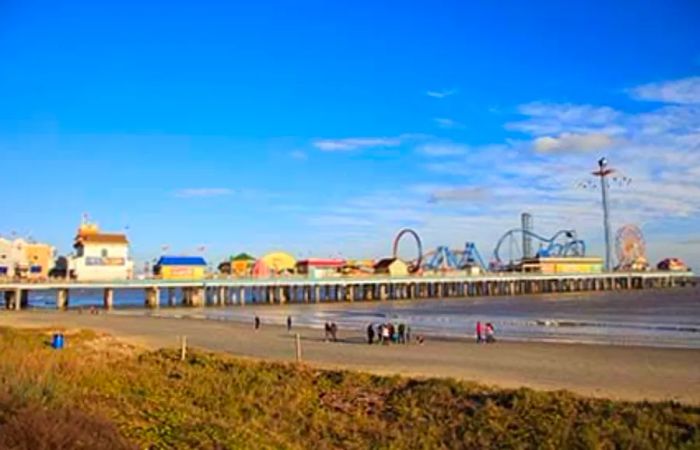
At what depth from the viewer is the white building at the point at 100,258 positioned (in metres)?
62.1

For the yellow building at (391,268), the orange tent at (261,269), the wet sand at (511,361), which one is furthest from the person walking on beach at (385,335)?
the yellow building at (391,268)

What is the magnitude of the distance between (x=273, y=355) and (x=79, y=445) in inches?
639

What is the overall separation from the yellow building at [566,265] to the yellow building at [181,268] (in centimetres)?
6088

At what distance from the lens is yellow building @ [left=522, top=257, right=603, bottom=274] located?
110m

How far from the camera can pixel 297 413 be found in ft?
34.5

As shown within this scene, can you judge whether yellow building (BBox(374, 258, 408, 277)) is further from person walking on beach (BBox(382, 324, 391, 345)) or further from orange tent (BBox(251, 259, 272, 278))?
person walking on beach (BBox(382, 324, 391, 345))

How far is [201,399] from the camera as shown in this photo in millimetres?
11023

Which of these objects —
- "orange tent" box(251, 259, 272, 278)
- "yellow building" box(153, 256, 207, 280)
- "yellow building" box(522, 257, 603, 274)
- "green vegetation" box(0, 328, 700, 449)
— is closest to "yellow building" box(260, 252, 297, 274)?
"orange tent" box(251, 259, 272, 278)

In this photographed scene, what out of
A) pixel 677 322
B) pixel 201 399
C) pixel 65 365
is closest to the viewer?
pixel 201 399

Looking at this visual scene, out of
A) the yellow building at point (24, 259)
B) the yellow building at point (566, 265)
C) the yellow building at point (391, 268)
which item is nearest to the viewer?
A: the yellow building at point (24, 259)

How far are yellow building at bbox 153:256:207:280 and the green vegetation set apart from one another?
Answer: 56.2 m

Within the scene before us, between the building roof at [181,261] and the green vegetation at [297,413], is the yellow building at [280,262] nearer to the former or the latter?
the building roof at [181,261]

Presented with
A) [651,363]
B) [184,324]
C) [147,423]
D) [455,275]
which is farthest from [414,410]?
[455,275]

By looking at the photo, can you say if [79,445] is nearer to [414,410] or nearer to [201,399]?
[201,399]
